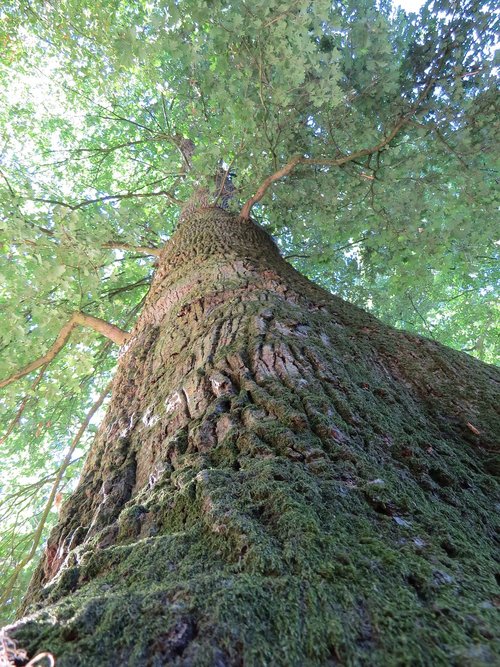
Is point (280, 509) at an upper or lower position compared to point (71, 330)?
lower

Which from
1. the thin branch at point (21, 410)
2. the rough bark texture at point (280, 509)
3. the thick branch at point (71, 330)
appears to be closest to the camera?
the rough bark texture at point (280, 509)

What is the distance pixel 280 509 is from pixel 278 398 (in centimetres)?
56

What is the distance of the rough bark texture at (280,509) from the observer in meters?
0.67

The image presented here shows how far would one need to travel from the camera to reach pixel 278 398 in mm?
1493

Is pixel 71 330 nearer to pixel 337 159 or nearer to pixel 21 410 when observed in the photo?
pixel 21 410

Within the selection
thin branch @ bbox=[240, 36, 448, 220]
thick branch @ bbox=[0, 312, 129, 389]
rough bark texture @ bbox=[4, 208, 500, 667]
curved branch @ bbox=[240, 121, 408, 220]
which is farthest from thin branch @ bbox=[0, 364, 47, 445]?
curved branch @ bbox=[240, 121, 408, 220]

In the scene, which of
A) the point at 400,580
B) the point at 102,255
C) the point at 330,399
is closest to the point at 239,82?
the point at 102,255

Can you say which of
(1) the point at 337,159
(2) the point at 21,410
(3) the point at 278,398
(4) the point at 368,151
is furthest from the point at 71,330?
(4) the point at 368,151

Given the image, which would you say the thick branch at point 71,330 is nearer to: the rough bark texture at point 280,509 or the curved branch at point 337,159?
the rough bark texture at point 280,509

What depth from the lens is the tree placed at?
708 mm

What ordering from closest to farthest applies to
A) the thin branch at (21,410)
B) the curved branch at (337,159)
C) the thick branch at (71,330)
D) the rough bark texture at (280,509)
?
the rough bark texture at (280,509) < the thick branch at (71,330) < the curved branch at (337,159) < the thin branch at (21,410)

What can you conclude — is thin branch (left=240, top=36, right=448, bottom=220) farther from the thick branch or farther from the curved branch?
the thick branch

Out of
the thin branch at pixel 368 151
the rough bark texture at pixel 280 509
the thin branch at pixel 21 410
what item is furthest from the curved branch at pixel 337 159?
the thin branch at pixel 21 410

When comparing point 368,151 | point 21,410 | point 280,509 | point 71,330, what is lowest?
point 280,509
